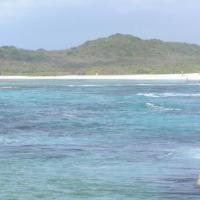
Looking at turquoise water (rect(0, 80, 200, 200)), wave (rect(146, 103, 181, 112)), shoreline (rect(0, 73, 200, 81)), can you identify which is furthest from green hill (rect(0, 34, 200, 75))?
turquoise water (rect(0, 80, 200, 200))

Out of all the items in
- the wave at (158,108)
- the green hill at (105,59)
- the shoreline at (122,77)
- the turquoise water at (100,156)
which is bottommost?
the shoreline at (122,77)

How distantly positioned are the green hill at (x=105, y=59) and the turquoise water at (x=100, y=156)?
107297mm

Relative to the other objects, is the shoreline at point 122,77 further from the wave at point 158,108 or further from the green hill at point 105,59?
the wave at point 158,108

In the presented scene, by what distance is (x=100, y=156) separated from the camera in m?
26.8

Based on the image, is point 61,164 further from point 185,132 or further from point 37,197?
point 185,132

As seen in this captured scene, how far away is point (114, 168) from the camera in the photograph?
2409 cm

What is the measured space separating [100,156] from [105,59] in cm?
15009

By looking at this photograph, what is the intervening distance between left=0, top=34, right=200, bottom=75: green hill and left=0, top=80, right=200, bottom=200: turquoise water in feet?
352

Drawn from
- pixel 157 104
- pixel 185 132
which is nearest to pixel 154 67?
pixel 157 104

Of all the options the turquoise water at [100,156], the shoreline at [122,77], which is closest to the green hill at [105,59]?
the shoreline at [122,77]

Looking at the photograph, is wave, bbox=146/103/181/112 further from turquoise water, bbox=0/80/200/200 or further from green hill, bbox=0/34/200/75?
green hill, bbox=0/34/200/75

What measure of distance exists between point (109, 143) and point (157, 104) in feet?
90.0

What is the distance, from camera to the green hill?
15600 cm

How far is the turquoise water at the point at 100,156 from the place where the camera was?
20609mm
